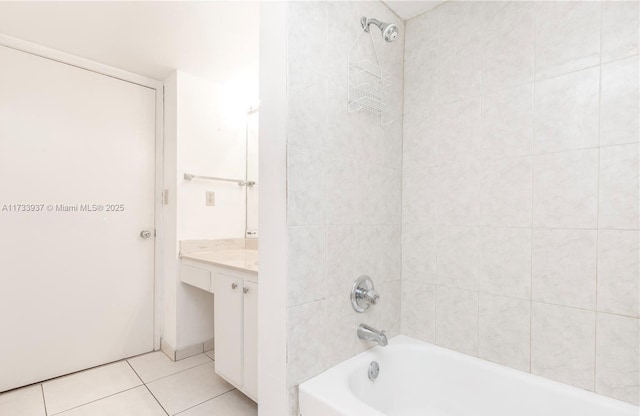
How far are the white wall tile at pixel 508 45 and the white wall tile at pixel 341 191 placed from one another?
30.4 inches

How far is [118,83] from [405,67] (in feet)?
6.87

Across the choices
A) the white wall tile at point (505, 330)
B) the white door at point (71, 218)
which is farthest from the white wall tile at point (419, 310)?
the white door at point (71, 218)

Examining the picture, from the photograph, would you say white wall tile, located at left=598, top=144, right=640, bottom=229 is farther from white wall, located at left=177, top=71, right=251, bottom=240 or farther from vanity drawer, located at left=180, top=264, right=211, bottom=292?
white wall, located at left=177, top=71, right=251, bottom=240

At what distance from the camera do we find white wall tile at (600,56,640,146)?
1.12 m

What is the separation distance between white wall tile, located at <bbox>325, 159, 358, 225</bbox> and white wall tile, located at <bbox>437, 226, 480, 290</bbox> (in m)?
0.52

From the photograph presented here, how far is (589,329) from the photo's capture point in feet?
3.97

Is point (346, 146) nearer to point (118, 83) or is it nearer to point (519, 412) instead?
point (519, 412)

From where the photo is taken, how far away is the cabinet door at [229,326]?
177cm

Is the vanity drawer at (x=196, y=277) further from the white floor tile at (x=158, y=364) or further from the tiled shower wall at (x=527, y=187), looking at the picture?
the tiled shower wall at (x=527, y=187)

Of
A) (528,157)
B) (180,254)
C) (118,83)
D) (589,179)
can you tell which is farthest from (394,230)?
(118,83)

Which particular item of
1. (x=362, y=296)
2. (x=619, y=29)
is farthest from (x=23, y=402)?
(x=619, y=29)

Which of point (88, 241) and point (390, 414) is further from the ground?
point (88, 241)

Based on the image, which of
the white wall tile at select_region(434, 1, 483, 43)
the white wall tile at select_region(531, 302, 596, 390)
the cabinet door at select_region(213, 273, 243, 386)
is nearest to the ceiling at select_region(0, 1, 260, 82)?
the white wall tile at select_region(434, 1, 483, 43)

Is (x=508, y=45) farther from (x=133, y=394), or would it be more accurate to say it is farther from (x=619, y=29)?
(x=133, y=394)
